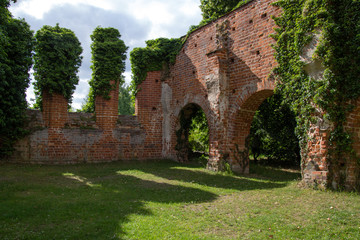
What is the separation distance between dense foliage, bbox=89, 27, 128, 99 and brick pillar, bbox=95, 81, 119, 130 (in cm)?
24

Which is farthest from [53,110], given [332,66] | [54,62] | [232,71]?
[332,66]

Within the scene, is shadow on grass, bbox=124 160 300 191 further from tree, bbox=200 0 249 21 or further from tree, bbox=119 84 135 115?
tree, bbox=119 84 135 115

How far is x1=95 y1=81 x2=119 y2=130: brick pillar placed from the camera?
479 inches

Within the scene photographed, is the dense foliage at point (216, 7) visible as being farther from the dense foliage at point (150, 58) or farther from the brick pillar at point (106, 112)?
the brick pillar at point (106, 112)

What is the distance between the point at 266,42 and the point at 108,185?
6646mm

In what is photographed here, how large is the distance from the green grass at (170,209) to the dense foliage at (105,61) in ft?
18.0

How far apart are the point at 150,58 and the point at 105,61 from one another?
2.28 meters

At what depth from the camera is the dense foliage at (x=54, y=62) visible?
10977mm

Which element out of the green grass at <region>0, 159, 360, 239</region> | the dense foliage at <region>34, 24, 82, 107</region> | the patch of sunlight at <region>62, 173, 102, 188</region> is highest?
the dense foliage at <region>34, 24, 82, 107</region>

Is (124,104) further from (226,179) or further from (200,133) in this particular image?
(226,179)

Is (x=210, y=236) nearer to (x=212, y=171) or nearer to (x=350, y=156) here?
(x=350, y=156)

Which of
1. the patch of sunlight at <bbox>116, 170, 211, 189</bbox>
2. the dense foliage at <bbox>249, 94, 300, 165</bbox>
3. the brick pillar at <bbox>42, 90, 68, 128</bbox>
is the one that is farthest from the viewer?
the dense foliage at <bbox>249, 94, 300, 165</bbox>

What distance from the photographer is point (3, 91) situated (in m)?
9.70

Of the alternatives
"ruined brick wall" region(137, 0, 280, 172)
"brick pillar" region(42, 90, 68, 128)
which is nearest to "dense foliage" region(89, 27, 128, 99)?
"brick pillar" region(42, 90, 68, 128)
